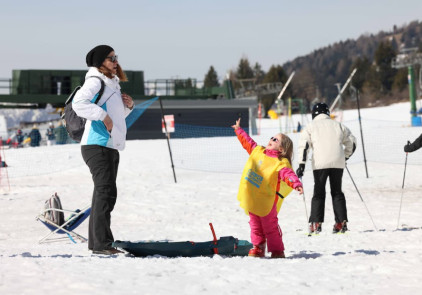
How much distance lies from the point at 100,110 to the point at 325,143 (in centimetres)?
347

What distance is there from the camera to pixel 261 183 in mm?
5613

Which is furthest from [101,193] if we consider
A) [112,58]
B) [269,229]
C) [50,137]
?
[50,137]

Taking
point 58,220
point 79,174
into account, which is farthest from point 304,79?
point 58,220

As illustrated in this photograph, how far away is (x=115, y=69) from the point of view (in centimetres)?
564

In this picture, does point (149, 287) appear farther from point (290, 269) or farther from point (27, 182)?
point (27, 182)

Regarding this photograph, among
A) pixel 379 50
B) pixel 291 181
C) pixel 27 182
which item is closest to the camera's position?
pixel 291 181

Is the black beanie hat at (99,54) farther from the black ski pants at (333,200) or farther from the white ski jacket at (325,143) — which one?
the black ski pants at (333,200)

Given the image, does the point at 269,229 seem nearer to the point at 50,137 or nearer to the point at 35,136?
the point at 35,136

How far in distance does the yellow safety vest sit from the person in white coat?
226cm

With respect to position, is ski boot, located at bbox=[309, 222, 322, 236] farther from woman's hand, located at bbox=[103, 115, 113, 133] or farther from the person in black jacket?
woman's hand, located at bbox=[103, 115, 113, 133]

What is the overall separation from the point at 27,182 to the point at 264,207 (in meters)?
11.5

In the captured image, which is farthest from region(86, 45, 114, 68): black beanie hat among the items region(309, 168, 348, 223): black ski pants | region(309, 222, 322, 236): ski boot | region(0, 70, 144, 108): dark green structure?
region(0, 70, 144, 108): dark green structure

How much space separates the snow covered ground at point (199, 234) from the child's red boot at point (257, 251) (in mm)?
289

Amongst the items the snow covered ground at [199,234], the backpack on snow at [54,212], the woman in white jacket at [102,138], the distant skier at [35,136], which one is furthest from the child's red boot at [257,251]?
the distant skier at [35,136]
